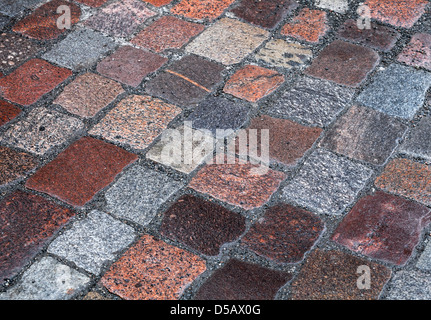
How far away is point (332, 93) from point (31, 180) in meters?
1.54

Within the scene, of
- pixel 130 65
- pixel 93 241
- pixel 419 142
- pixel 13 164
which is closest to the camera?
pixel 93 241

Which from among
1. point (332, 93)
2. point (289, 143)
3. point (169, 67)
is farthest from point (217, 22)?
point (289, 143)

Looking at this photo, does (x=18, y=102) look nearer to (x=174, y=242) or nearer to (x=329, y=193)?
(x=174, y=242)

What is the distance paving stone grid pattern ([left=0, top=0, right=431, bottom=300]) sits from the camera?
82.6 inches

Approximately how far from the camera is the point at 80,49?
3.09m

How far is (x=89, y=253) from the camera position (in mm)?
2143

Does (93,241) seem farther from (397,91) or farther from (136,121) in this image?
(397,91)

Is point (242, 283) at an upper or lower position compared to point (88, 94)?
lower

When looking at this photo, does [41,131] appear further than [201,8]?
No

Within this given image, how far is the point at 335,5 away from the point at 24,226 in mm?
2296

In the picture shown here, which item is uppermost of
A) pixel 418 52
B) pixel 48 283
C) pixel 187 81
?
pixel 418 52

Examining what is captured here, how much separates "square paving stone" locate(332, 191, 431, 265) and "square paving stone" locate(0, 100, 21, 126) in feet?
5.41

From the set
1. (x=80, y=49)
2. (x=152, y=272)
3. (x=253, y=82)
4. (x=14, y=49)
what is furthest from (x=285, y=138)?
(x=14, y=49)

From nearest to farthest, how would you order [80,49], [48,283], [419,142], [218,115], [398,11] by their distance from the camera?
[48,283]
[419,142]
[218,115]
[80,49]
[398,11]
